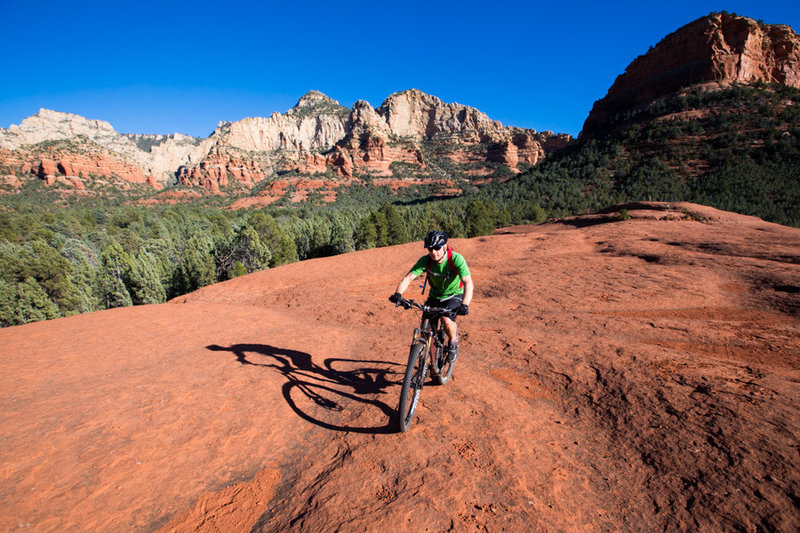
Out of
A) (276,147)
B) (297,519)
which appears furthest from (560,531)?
(276,147)

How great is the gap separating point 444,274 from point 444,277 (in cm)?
5

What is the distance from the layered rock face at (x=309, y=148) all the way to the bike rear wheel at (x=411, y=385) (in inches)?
3848

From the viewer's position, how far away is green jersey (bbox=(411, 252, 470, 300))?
13.6 ft

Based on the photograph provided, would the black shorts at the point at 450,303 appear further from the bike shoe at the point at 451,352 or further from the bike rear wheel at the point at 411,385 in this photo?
the bike rear wheel at the point at 411,385

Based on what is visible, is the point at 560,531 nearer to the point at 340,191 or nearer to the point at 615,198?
the point at 615,198

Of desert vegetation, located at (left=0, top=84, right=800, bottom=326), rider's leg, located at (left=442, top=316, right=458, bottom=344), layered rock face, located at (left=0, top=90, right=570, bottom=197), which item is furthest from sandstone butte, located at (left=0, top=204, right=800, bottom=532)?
layered rock face, located at (left=0, top=90, right=570, bottom=197)

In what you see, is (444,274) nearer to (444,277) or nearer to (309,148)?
(444,277)

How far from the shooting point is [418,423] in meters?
3.79

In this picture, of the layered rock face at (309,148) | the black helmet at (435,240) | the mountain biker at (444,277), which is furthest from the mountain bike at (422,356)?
the layered rock face at (309,148)

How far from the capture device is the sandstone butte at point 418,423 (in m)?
2.62

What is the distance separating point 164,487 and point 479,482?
9.76 feet

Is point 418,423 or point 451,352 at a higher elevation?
point 451,352

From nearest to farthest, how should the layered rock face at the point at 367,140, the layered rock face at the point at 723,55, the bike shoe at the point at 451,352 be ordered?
the bike shoe at the point at 451,352 < the layered rock face at the point at 723,55 < the layered rock face at the point at 367,140

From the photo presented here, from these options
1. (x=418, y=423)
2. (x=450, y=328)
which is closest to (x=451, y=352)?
(x=450, y=328)
